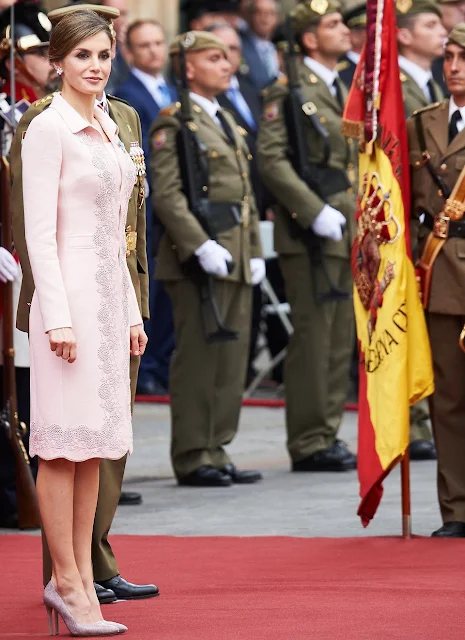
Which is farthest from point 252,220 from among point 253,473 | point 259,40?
point 259,40

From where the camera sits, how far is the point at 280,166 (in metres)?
8.86

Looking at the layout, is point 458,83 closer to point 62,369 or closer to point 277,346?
point 62,369

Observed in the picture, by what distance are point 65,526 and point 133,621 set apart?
393 mm

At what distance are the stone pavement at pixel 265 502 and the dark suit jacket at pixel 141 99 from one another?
2.60 m

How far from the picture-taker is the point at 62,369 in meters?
4.76

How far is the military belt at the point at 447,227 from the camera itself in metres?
6.77

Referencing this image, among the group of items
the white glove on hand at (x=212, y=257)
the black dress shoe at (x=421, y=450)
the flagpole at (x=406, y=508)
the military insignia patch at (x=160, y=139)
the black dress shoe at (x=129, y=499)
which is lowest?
the black dress shoe at (x=421, y=450)

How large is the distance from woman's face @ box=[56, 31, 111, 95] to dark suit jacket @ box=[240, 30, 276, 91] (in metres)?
9.91

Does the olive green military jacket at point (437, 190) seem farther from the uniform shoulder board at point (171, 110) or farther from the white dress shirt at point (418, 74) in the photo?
the white dress shirt at point (418, 74)

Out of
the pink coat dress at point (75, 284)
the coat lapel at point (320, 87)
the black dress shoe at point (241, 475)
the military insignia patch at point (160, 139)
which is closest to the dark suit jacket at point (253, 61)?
the coat lapel at point (320, 87)

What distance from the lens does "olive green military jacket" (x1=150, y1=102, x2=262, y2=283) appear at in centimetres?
839

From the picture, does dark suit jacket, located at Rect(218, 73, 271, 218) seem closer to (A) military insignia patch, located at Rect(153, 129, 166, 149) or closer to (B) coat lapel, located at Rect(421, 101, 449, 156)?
(A) military insignia patch, located at Rect(153, 129, 166, 149)

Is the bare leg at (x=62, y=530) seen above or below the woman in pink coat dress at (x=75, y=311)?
below

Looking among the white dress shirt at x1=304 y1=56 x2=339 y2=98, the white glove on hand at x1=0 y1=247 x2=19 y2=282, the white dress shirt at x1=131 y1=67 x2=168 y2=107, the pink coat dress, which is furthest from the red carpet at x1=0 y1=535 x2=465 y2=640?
the white dress shirt at x1=131 y1=67 x2=168 y2=107
